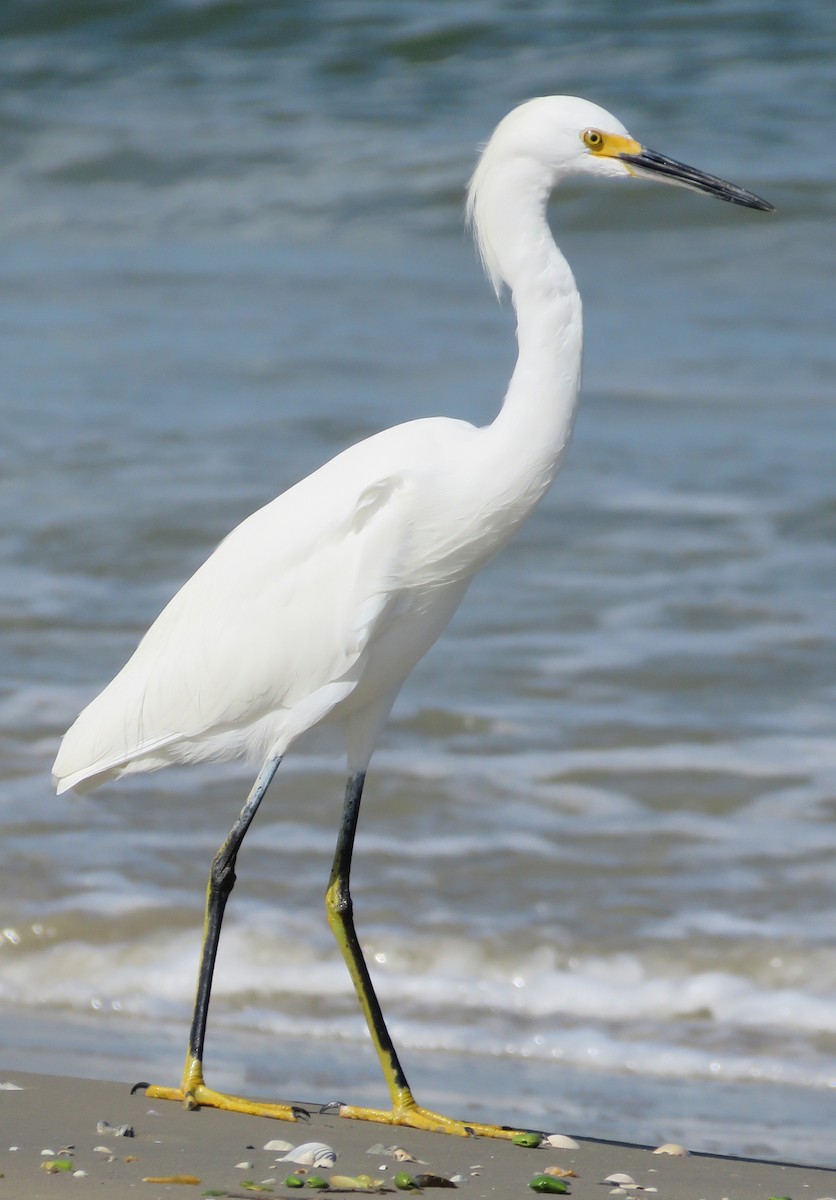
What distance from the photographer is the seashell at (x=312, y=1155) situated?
9.66ft

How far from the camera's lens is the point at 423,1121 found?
3.36 metres

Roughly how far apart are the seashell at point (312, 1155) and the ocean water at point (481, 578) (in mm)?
691

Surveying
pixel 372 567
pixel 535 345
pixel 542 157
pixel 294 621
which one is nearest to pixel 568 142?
pixel 542 157

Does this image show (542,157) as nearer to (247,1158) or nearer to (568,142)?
(568,142)

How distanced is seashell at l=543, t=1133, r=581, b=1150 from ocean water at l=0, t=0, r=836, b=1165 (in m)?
0.27

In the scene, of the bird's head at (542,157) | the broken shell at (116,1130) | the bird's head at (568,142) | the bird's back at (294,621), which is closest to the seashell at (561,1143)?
the broken shell at (116,1130)

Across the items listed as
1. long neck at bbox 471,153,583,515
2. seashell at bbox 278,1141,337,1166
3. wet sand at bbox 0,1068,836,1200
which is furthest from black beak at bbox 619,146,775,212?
seashell at bbox 278,1141,337,1166

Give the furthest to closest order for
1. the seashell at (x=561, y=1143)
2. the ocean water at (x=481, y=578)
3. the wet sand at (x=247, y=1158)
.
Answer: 1. the ocean water at (x=481, y=578)
2. the seashell at (x=561, y=1143)
3. the wet sand at (x=247, y=1158)

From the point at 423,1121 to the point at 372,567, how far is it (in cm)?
112

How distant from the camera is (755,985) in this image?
4312mm

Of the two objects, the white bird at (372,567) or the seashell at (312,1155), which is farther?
the white bird at (372,567)

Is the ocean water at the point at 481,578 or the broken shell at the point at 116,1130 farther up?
the ocean water at the point at 481,578

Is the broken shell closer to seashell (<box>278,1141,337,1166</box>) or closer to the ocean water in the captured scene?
seashell (<box>278,1141,337,1166</box>)

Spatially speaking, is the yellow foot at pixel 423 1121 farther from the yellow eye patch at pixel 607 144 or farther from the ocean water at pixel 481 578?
the yellow eye patch at pixel 607 144
